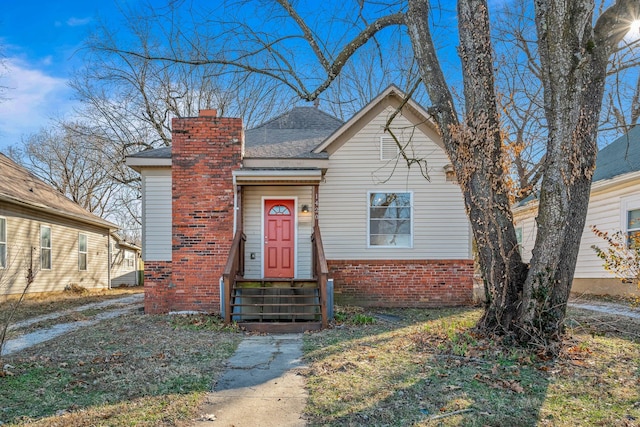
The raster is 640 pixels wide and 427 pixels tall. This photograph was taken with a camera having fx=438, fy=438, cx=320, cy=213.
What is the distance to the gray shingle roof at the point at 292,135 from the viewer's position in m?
10.7

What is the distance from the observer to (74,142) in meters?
24.0

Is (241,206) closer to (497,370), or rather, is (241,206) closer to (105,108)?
(497,370)

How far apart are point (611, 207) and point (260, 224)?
9.48 meters

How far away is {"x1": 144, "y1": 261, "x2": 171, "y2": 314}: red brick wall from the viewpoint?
9.88m

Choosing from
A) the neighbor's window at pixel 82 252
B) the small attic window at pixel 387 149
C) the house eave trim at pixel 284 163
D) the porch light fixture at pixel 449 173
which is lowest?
the neighbor's window at pixel 82 252

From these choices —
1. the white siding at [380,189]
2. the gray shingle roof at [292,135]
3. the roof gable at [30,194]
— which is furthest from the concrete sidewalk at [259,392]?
the roof gable at [30,194]

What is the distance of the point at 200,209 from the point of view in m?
9.48

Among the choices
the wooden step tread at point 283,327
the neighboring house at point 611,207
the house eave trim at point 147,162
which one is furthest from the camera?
the neighboring house at point 611,207

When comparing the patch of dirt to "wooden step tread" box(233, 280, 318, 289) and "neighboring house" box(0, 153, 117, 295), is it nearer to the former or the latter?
"wooden step tread" box(233, 280, 318, 289)

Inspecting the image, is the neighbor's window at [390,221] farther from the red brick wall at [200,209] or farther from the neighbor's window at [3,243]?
the neighbor's window at [3,243]

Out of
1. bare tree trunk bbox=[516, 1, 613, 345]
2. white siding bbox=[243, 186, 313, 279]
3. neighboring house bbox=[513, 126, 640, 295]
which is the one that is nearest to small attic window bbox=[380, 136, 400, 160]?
white siding bbox=[243, 186, 313, 279]

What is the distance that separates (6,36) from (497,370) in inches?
540

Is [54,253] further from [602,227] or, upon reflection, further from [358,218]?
[602,227]

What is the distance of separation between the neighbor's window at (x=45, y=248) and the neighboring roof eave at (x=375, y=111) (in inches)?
408
